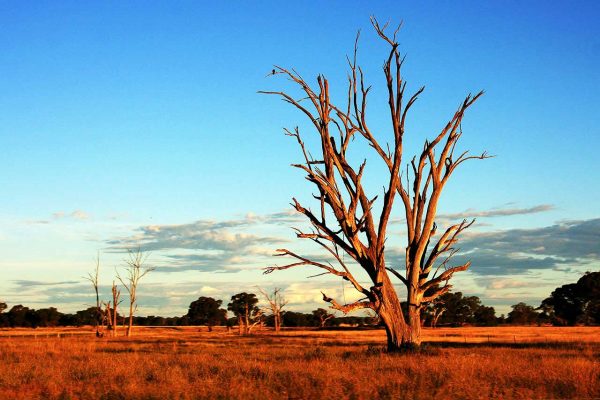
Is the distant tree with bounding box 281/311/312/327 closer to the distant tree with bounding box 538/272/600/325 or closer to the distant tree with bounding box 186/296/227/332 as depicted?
the distant tree with bounding box 186/296/227/332

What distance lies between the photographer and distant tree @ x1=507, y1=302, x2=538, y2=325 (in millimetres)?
113875

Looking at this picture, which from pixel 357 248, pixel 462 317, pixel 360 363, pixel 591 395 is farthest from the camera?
pixel 462 317

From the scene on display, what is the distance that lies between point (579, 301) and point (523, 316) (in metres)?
24.6

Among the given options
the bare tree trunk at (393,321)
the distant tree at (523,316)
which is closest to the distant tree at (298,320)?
the distant tree at (523,316)

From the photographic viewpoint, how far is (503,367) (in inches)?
627

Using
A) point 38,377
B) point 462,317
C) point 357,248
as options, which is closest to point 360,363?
point 357,248

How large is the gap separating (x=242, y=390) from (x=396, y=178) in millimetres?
11132

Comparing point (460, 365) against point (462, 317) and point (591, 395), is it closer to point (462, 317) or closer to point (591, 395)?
point (591, 395)

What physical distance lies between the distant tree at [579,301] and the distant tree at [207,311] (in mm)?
56336

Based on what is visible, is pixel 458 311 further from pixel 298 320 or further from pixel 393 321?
pixel 393 321

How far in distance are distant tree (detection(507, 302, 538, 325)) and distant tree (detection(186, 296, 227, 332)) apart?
Result: 51869 mm

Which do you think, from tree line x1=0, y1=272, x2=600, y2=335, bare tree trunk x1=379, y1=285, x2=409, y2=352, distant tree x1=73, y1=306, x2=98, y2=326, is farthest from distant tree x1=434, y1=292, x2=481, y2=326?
bare tree trunk x1=379, y1=285, x2=409, y2=352

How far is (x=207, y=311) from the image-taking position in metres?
115

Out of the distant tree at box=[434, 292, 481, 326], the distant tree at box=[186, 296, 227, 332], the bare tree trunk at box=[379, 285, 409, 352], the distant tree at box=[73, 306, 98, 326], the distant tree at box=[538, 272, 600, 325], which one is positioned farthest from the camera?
the distant tree at box=[73, 306, 98, 326]
